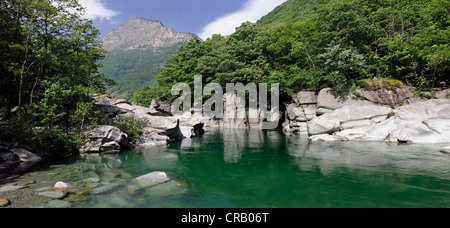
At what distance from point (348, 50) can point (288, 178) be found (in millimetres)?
24020

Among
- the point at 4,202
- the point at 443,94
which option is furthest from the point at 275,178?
the point at 443,94

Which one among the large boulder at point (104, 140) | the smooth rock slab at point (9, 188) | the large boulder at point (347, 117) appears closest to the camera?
the smooth rock slab at point (9, 188)

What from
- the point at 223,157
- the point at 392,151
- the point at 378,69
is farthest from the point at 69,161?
the point at 378,69

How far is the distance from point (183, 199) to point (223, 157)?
7.80 meters

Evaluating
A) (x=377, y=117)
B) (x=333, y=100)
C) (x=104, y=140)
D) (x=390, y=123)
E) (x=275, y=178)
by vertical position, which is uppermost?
(x=333, y=100)

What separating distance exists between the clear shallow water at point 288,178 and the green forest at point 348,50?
1519cm

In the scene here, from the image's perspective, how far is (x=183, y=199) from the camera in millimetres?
7566

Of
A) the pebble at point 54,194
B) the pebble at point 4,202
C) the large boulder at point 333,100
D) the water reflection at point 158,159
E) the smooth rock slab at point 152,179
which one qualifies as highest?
the large boulder at point 333,100

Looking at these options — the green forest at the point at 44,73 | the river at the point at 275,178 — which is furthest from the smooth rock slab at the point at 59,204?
the green forest at the point at 44,73

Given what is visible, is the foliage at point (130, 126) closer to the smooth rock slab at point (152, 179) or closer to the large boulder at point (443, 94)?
the smooth rock slab at point (152, 179)

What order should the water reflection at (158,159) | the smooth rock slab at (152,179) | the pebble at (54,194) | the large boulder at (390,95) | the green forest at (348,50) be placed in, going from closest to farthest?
the pebble at (54,194) → the smooth rock slab at (152,179) → the water reflection at (158,159) → the large boulder at (390,95) → the green forest at (348,50)

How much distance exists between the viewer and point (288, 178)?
1010 cm

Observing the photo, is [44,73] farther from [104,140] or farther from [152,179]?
[152,179]

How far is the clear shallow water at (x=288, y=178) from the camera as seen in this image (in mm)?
7336
